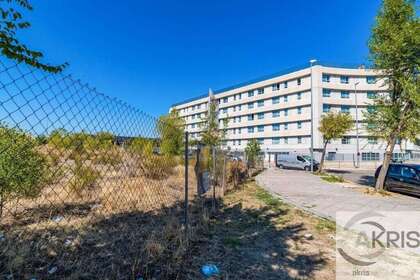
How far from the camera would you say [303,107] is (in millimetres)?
44781

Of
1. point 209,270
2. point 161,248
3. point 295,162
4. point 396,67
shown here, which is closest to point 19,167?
point 161,248

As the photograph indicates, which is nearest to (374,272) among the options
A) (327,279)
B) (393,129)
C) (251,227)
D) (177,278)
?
(327,279)

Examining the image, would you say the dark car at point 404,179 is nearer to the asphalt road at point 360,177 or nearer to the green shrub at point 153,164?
the asphalt road at point 360,177

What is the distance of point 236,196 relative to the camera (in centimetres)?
864

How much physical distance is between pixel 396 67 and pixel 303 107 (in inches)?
1442

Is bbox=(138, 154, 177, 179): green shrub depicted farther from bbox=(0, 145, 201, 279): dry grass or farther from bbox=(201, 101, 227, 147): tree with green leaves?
bbox=(201, 101, 227, 147): tree with green leaves

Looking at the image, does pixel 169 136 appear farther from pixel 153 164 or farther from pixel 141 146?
pixel 141 146

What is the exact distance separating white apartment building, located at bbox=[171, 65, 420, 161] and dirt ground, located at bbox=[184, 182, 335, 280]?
31868mm

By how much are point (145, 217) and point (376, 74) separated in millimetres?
11187

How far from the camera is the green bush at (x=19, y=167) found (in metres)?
3.67

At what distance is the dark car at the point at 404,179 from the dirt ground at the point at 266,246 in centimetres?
709

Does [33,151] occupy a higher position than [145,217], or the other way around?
[33,151]

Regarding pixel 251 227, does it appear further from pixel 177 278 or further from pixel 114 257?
pixel 114 257

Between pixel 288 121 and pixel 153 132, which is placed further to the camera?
pixel 288 121
